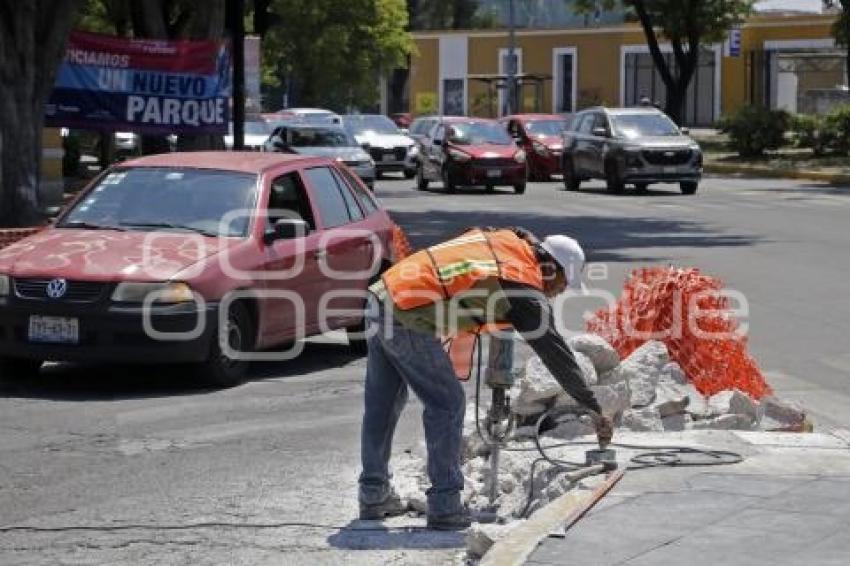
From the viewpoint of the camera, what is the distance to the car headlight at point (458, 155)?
3481 centimetres

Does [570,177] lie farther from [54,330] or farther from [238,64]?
[54,330]

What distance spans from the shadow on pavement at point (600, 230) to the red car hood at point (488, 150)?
20.7 feet

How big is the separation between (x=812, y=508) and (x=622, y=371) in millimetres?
2155

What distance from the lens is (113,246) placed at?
11023 mm

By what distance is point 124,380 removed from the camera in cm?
1143

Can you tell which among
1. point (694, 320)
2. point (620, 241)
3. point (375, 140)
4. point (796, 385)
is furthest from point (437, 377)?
point (375, 140)

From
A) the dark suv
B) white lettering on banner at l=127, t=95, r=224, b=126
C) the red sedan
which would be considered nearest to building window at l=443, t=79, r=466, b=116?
the dark suv

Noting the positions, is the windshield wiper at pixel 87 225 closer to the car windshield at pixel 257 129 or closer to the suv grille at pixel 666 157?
the suv grille at pixel 666 157

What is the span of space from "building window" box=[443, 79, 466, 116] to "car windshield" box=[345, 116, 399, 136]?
32.3 m

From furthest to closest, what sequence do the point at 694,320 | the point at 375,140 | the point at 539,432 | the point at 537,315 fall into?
the point at 375,140 < the point at 694,320 < the point at 539,432 < the point at 537,315

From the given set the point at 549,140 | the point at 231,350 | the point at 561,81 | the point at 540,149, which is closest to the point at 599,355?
the point at 231,350

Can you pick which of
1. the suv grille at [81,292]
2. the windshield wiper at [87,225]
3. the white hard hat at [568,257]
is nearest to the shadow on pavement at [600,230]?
the windshield wiper at [87,225]

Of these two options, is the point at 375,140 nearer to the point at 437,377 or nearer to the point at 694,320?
the point at 694,320

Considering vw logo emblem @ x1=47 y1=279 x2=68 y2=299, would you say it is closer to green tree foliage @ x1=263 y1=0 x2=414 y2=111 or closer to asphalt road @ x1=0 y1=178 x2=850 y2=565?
asphalt road @ x1=0 y1=178 x2=850 y2=565
